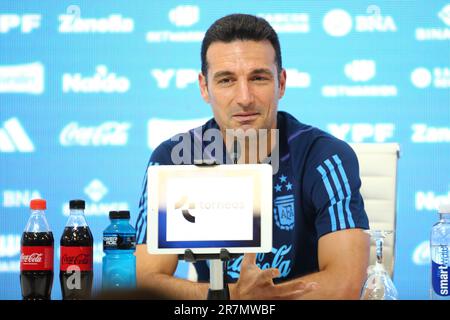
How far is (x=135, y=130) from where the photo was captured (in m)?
4.26

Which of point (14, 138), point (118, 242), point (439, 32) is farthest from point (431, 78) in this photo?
point (118, 242)

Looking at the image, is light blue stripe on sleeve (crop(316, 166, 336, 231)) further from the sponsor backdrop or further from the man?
the sponsor backdrop

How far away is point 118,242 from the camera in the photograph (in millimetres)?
1960

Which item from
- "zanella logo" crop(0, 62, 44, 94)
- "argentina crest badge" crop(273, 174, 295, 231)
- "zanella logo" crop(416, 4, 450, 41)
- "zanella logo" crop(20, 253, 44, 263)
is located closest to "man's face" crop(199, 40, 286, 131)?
"argentina crest badge" crop(273, 174, 295, 231)

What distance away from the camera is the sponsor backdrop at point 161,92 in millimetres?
4184

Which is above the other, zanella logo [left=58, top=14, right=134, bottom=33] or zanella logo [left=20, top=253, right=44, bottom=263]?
zanella logo [left=58, top=14, right=134, bottom=33]

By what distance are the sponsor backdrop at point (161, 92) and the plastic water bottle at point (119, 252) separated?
217cm

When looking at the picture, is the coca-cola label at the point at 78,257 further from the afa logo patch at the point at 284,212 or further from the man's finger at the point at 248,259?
the afa logo patch at the point at 284,212

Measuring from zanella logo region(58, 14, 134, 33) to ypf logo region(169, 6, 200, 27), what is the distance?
245 millimetres

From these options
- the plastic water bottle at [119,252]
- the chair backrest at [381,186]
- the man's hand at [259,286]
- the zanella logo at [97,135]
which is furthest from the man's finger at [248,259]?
the zanella logo at [97,135]

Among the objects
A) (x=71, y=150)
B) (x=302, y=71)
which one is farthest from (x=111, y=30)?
(x=302, y=71)

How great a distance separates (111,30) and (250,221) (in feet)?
9.56

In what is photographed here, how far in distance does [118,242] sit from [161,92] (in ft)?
7.76

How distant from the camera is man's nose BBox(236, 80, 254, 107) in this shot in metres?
2.46
